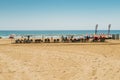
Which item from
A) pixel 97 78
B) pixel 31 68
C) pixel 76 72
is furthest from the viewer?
pixel 31 68

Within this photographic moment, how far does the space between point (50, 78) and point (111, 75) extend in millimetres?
2261

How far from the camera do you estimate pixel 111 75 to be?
9.52 metres

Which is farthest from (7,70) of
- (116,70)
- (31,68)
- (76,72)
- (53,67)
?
(116,70)

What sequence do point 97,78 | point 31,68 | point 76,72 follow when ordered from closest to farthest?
point 97,78
point 76,72
point 31,68

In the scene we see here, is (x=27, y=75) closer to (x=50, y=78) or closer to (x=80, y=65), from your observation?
(x=50, y=78)

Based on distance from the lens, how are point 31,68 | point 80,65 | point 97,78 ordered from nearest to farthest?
point 97,78
point 31,68
point 80,65

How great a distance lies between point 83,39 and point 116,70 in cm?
1951

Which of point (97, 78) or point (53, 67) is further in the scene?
point (53, 67)

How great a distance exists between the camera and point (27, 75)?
958 centimetres

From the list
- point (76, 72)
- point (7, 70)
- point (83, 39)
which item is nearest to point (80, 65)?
point (76, 72)

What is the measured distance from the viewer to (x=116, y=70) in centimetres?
1052

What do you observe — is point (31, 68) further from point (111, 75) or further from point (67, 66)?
point (111, 75)

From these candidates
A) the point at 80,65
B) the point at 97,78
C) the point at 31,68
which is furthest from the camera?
the point at 80,65

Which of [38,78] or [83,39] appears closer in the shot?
[38,78]
